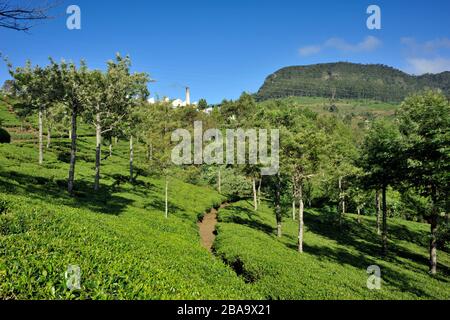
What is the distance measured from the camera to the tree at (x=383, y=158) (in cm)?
2689

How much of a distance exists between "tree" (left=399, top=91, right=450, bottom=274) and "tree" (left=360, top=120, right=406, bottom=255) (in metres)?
1.22

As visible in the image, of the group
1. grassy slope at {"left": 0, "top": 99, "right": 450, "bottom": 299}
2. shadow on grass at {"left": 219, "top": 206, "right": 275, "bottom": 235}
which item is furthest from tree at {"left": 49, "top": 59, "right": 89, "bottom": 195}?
shadow on grass at {"left": 219, "top": 206, "right": 275, "bottom": 235}

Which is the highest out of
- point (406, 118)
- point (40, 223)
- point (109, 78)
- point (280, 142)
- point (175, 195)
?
point (109, 78)

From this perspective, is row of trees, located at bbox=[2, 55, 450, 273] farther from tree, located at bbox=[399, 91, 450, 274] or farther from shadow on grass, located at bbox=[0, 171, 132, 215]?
shadow on grass, located at bbox=[0, 171, 132, 215]

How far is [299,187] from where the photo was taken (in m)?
26.7

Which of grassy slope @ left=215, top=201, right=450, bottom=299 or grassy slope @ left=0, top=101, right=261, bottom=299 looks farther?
grassy slope @ left=215, top=201, right=450, bottom=299

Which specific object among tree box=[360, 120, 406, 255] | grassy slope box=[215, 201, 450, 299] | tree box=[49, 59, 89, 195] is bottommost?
grassy slope box=[215, 201, 450, 299]

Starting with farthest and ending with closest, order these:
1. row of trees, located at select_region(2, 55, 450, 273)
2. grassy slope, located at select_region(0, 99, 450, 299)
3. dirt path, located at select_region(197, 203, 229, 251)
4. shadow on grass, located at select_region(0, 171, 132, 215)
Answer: dirt path, located at select_region(197, 203, 229, 251), row of trees, located at select_region(2, 55, 450, 273), shadow on grass, located at select_region(0, 171, 132, 215), grassy slope, located at select_region(0, 99, 450, 299)

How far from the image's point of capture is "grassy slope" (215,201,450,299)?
15.7 metres

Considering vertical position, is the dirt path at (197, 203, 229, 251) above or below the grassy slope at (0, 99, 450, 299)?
below

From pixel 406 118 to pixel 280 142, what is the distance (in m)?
11.6

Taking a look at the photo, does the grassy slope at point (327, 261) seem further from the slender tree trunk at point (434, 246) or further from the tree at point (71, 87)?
the tree at point (71, 87)
